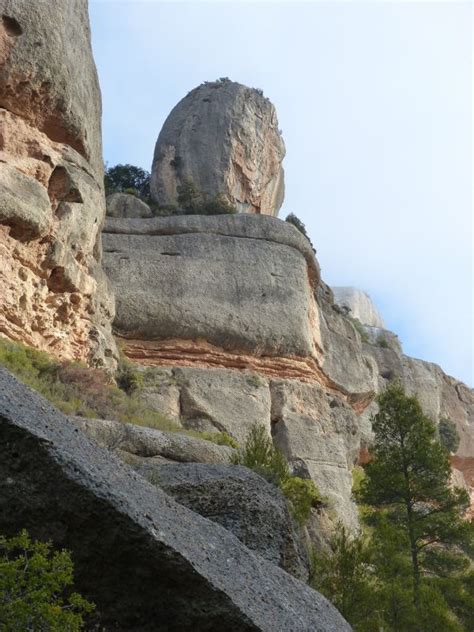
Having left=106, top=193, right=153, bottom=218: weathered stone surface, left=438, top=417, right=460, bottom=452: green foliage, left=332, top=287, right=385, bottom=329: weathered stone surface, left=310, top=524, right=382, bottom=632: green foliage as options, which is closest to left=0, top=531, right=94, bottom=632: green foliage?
left=310, top=524, right=382, bottom=632: green foliage

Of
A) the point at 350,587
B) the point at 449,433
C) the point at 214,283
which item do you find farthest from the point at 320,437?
the point at 449,433

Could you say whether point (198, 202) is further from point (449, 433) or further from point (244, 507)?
point (244, 507)

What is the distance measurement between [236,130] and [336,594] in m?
25.0

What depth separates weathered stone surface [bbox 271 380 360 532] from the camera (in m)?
23.2

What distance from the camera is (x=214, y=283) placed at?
2684 cm

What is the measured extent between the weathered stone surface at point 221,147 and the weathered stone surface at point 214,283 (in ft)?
18.4

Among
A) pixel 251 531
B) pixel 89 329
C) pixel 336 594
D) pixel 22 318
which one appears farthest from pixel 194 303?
pixel 251 531

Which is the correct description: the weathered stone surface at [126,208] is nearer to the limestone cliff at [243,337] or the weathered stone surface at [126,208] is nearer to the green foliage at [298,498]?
the limestone cliff at [243,337]

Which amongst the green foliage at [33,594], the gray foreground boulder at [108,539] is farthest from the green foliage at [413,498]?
the green foliage at [33,594]

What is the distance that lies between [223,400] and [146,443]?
10.4 meters

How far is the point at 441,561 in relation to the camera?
55.9 ft

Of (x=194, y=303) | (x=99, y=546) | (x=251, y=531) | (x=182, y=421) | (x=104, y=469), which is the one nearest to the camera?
(x=99, y=546)

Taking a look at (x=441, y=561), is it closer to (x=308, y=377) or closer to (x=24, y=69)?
(x=308, y=377)

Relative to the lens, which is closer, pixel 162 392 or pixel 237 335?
pixel 162 392
